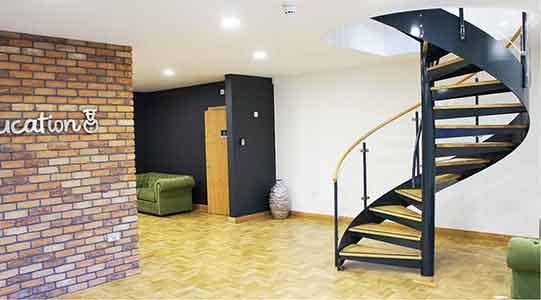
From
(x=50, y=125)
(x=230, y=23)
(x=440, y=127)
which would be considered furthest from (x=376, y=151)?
(x=50, y=125)

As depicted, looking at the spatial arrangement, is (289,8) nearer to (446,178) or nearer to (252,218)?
(446,178)

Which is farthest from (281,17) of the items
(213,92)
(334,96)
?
(213,92)

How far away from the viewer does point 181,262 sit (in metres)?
5.13

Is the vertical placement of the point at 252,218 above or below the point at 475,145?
below

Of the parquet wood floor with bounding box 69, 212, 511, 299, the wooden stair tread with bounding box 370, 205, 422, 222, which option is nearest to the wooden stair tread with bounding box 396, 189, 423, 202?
the wooden stair tread with bounding box 370, 205, 422, 222

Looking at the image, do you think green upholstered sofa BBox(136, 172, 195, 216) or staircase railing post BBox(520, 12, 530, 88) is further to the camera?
green upholstered sofa BBox(136, 172, 195, 216)

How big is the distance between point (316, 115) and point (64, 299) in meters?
4.67

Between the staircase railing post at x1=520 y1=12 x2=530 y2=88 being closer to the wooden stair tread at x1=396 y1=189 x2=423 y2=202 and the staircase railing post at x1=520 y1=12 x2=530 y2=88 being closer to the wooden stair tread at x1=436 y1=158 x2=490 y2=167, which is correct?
the wooden stair tread at x1=436 y1=158 x2=490 y2=167

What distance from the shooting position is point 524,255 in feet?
10.3

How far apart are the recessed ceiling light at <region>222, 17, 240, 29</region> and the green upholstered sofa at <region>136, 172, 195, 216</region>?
4.47 m

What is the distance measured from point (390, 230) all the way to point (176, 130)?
553 cm

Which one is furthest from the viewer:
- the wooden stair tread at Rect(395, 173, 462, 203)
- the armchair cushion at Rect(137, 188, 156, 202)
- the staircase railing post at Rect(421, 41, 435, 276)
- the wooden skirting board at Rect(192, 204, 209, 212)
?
the wooden skirting board at Rect(192, 204, 209, 212)

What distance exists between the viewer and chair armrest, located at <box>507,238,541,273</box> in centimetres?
312

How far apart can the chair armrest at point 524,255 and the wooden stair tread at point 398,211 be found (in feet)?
4.23
